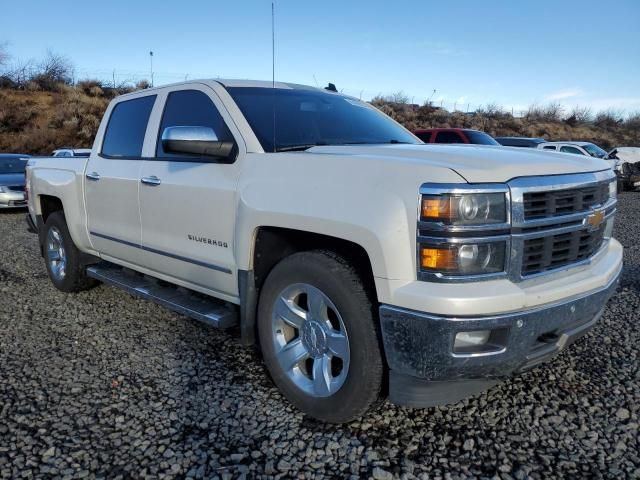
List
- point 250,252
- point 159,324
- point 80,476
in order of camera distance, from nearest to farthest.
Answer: point 80,476
point 250,252
point 159,324

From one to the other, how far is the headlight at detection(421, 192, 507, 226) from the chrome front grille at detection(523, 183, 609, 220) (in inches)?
6.6

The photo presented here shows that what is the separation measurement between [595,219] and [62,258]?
16.5 feet

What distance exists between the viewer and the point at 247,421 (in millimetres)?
2895

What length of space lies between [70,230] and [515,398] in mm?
4289

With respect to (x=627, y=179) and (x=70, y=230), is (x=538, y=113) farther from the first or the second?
(x=70, y=230)

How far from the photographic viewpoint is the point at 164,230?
150 inches

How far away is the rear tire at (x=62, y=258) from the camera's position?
528cm

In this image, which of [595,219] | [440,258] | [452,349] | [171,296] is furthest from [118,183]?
[595,219]

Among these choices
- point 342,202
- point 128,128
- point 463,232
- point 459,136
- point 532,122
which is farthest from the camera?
point 532,122

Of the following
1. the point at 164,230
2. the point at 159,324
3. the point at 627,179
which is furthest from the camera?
the point at 627,179

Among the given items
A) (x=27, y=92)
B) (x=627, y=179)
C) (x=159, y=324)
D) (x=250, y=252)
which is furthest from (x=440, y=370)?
(x=27, y=92)

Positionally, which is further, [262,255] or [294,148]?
[294,148]

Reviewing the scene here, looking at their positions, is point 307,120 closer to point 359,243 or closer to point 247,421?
point 359,243

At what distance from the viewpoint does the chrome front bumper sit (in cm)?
229
